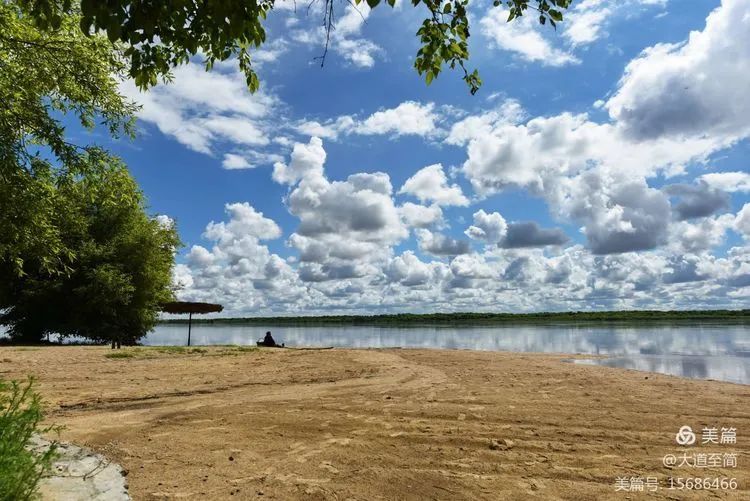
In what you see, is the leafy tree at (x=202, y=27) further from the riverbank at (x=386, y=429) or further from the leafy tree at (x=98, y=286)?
the leafy tree at (x=98, y=286)

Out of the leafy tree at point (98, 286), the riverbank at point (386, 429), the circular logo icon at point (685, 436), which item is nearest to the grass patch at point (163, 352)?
the riverbank at point (386, 429)

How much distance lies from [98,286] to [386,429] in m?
25.3

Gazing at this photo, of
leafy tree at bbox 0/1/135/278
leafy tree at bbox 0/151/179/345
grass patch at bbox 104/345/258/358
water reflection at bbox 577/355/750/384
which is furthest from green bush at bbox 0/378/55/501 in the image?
leafy tree at bbox 0/151/179/345

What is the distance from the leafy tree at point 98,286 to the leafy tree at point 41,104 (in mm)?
15656

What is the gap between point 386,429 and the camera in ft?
26.4

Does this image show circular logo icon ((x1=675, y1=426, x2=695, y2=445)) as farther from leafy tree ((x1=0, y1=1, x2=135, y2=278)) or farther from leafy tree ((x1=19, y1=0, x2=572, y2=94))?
leafy tree ((x1=0, y1=1, x2=135, y2=278))

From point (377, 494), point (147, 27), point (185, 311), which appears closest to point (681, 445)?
point (377, 494)

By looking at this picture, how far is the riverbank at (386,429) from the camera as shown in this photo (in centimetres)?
562

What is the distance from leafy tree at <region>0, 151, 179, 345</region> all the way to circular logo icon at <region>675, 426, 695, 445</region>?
2583 centimetres

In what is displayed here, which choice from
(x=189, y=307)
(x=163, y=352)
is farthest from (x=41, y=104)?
(x=189, y=307)

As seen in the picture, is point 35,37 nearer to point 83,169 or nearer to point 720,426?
point 83,169

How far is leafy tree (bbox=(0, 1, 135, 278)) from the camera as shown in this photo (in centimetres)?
952

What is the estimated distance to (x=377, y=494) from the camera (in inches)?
208

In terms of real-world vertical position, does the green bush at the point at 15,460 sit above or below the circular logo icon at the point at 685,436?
above
